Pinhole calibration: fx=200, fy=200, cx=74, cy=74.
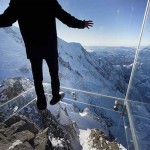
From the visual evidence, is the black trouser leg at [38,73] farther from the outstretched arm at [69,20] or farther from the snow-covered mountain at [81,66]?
the snow-covered mountain at [81,66]

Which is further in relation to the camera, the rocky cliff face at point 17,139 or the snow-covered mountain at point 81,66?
the snow-covered mountain at point 81,66

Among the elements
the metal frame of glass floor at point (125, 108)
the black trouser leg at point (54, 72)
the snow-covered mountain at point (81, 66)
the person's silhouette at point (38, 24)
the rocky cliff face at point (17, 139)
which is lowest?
the snow-covered mountain at point (81, 66)

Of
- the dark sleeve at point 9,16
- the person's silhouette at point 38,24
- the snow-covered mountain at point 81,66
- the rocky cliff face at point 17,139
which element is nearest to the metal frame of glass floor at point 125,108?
the rocky cliff face at point 17,139

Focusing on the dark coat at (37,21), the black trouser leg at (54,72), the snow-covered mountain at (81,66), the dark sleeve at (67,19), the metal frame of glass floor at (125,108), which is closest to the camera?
the dark coat at (37,21)

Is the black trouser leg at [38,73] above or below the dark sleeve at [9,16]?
below

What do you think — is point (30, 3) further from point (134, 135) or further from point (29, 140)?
point (29, 140)

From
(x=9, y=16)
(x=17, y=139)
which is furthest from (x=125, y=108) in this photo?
(x=9, y=16)

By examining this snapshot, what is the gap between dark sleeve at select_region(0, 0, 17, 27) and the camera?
1.64m

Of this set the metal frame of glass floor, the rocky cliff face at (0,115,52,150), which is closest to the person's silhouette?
the metal frame of glass floor

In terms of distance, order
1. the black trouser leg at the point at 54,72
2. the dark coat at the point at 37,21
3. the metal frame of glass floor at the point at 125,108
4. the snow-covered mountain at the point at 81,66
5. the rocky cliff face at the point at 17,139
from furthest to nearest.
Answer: the snow-covered mountain at the point at 81,66
the rocky cliff face at the point at 17,139
the metal frame of glass floor at the point at 125,108
the black trouser leg at the point at 54,72
the dark coat at the point at 37,21

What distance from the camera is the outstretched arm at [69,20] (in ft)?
5.72

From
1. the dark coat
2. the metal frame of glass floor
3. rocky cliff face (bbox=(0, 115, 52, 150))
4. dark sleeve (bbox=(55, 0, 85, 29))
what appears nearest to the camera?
the dark coat

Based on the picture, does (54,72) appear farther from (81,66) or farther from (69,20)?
(81,66)

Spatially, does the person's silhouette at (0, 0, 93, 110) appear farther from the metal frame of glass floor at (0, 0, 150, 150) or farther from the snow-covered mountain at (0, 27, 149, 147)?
the snow-covered mountain at (0, 27, 149, 147)
